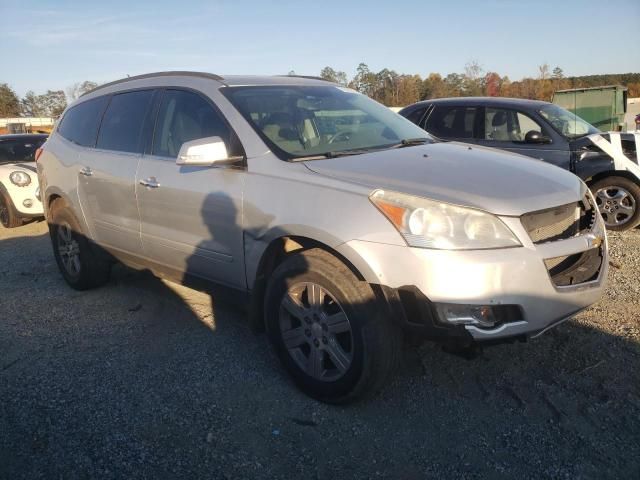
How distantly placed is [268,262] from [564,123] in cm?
549

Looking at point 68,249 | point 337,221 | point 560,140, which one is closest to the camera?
point 337,221

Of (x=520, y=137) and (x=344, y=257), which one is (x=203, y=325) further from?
(x=520, y=137)

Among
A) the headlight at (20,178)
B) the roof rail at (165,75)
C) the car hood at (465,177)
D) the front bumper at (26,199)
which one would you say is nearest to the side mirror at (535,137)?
the car hood at (465,177)

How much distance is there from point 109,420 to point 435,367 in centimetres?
194

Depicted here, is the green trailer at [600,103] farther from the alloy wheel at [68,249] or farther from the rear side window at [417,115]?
the alloy wheel at [68,249]

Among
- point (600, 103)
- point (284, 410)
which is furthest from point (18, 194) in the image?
point (600, 103)

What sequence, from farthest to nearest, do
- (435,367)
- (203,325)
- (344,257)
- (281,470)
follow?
(203,325)
(435,367)
(344,257)
(281,470)

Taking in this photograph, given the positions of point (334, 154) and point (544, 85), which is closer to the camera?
point (334, 154)

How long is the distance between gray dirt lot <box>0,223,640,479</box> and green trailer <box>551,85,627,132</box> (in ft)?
49.7

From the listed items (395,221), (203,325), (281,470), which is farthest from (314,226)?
(203,325)

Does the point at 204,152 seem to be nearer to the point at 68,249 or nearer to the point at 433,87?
the point at 68,249

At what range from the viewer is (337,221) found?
2705mm

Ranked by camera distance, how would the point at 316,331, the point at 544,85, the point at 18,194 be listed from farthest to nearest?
the point at 544,85 < the point at 18,194 < the point at 316,331

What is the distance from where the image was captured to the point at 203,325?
413 cm
